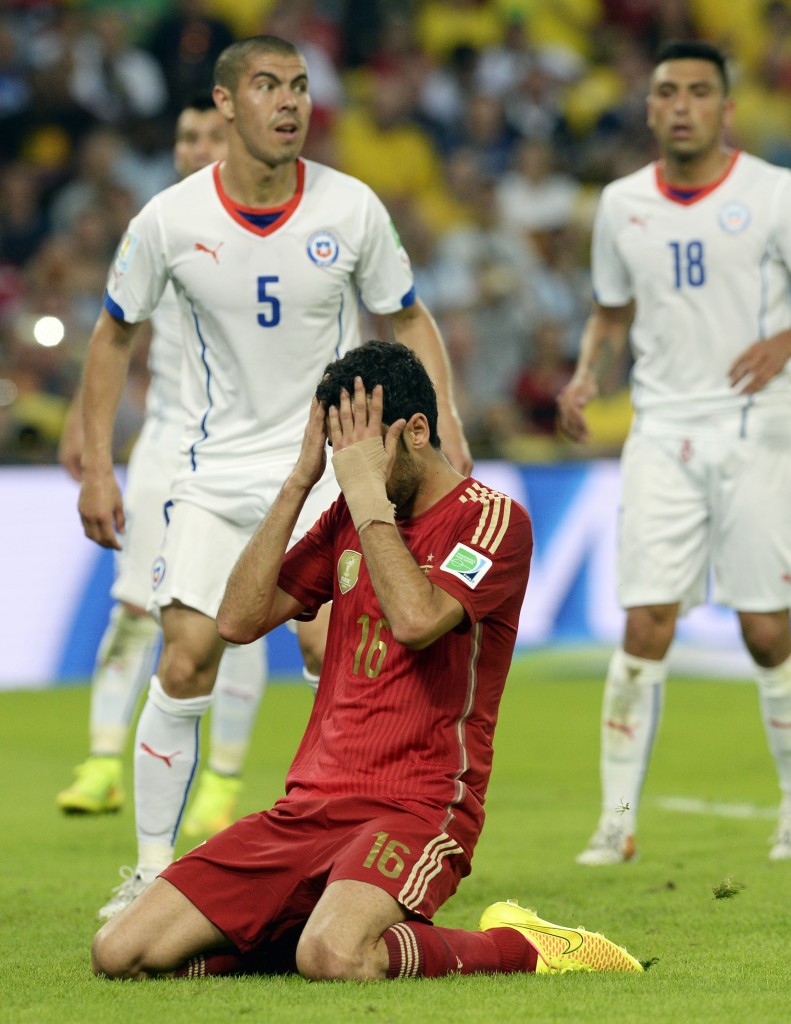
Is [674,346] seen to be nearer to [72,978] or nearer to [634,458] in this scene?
[634,458]

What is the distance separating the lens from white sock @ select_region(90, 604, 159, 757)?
748 cm

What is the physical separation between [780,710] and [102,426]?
256 centimetres

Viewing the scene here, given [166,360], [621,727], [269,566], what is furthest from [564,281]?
[269,566]

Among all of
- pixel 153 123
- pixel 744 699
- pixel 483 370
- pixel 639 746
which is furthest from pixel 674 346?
pixel 153 123

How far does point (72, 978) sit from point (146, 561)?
3.33m

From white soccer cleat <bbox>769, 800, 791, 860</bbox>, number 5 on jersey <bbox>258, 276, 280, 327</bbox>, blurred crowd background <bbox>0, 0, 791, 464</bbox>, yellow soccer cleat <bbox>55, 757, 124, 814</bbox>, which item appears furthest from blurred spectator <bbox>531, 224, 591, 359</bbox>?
number 5 on jersey <bbox>258, 276, 280, 327</bbox>

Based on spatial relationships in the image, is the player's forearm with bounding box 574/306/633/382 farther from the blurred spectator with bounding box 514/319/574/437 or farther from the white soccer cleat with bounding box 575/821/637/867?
the blurred spectator with bounding box 514/319/574/437

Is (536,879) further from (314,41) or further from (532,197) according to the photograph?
(314,41)

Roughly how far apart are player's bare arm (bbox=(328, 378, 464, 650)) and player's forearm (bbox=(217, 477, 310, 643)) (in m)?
0.26

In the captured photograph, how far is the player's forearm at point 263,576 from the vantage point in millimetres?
4582

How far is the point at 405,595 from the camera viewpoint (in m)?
4.21

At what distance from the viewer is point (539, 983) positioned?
4148 mm

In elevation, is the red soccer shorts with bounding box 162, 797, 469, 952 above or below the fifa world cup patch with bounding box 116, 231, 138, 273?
below

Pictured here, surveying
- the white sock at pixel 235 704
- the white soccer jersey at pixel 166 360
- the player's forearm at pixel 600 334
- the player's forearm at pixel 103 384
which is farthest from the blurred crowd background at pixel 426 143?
the player's forearm at pixel 103 384
